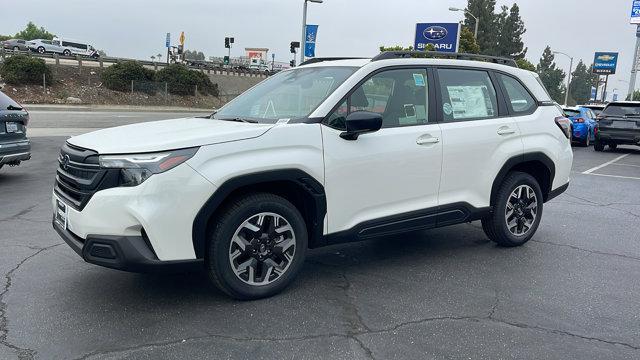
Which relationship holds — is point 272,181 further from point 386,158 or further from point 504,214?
point 504,214

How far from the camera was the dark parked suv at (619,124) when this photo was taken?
1781cm

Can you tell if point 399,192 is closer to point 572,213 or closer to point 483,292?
point 483,292

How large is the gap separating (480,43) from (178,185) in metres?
74.7

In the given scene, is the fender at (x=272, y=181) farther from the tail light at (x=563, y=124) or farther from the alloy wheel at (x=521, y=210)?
the tail light at (x=563, y=124)

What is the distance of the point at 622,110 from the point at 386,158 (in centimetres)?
1685

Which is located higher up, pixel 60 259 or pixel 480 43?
pixel 480 43

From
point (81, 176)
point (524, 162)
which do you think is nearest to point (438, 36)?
point (524, 162)

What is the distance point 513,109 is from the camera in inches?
218

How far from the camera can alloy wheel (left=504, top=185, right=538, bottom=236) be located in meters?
5.58

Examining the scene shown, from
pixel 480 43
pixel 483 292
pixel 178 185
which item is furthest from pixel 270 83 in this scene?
pixel 480 43

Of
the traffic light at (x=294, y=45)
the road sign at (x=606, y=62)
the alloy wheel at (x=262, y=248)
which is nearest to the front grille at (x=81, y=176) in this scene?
the alloy wheel at (x=262, y=248)

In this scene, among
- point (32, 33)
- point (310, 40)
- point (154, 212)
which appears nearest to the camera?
point (154, 212)

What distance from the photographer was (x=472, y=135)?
5.04 meters

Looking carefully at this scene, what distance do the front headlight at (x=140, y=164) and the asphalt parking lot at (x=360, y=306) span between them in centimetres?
99
